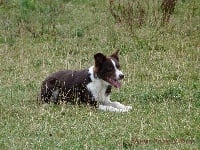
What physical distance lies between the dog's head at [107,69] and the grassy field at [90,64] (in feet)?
1.56

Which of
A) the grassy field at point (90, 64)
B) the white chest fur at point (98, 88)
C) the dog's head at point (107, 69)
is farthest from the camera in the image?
the white chest fur at point (98, 88)

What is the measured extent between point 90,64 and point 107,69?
295 cm

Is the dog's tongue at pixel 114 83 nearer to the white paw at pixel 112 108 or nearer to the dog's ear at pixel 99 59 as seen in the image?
the dog's ear at pixel 99 59

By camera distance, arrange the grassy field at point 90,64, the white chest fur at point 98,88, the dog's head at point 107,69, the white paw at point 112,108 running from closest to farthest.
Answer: the grassy field at point 90,64 → the white paw at point 112,108 → the dog's head at point 107,69 → the white chest fur at point 98,88

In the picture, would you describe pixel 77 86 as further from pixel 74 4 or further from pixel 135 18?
pixel 74 4

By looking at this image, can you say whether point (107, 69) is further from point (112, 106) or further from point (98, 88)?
point (112, 106)

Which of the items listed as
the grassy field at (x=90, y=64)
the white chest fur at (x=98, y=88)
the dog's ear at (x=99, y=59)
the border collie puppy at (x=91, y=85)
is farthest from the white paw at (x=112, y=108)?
the dog's ear at (x=99, y=59)

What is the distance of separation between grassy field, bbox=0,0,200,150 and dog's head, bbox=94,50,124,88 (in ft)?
1.56

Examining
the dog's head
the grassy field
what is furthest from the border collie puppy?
the grassy field

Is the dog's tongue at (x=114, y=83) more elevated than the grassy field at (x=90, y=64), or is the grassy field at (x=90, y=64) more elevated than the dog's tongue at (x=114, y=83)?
the dog's tongue at (x=114, y=83)

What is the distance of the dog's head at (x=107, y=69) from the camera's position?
9812mm

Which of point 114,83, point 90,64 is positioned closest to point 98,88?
point 114,83

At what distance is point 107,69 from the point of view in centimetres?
985

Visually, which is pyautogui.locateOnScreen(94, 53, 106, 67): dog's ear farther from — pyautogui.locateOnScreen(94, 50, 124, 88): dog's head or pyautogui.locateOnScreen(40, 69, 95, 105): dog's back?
pyautogui.locateOnScreen(40, 69, 95, 105): dog's back
